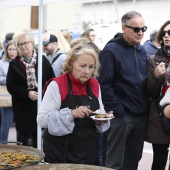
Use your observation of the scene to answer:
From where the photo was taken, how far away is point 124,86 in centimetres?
540

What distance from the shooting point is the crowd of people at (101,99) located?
4445 mm

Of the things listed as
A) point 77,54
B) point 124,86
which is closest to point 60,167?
point 77,54

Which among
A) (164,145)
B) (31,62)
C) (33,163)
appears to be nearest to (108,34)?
(31,62)

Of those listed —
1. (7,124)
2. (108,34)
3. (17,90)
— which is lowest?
(7,124)

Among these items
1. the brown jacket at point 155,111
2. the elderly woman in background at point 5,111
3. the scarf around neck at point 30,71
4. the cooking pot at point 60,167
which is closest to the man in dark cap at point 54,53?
the elderly woman in background at point 5,111

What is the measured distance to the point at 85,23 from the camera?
115 ft

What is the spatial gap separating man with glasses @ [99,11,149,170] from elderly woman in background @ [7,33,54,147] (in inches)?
70.7

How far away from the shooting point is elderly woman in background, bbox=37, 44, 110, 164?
438 cm

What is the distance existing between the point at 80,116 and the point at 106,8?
2886cm

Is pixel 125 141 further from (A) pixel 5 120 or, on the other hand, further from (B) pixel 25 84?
(A) pixel 5 120

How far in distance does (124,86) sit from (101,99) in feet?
1.83

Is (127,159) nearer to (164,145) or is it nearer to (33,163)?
(164,145)

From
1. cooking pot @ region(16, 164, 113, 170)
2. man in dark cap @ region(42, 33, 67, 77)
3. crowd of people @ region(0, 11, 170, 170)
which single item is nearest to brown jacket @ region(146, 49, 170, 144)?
crowd of people @ region(0, 11, 170, 170)

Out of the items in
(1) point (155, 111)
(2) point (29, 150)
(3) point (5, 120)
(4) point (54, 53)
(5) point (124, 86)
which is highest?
(4) point (54, 53)
